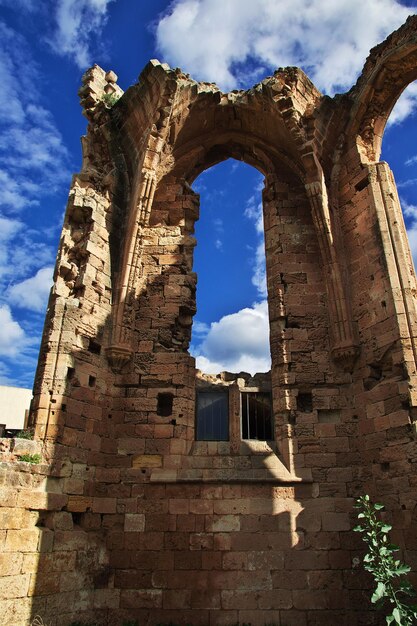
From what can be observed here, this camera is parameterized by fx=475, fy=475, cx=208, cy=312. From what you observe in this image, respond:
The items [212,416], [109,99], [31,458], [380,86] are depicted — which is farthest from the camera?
[109,99]

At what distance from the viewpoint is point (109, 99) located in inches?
408

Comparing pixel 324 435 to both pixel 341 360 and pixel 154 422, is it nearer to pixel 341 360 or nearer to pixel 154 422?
pixel 341 360

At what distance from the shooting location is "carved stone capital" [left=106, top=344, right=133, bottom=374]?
8225 mm

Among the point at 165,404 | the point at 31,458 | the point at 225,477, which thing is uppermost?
the point at 165,404

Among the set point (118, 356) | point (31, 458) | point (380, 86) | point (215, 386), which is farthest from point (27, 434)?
point (380, 86)

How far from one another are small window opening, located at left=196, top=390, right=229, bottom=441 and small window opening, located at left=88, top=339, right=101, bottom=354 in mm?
1982

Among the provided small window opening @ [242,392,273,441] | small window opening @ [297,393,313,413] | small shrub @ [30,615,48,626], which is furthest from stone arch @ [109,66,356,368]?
small shrub @ [30,615,48,626]

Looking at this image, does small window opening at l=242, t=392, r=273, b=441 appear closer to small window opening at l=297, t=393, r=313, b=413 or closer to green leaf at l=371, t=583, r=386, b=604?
small window opening at l=297, t=393, r=313, b=413

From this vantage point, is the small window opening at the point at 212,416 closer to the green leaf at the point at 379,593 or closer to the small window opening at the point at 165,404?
the small window opening at the point at 165,404

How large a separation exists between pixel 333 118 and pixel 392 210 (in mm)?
2570

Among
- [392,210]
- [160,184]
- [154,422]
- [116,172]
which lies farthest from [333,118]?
[154,422]

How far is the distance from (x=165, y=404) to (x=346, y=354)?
10.7 feet

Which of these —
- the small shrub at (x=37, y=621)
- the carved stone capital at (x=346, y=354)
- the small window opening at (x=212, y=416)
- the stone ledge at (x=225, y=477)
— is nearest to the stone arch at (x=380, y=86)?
the carved stone capital at (x=346, y=354)

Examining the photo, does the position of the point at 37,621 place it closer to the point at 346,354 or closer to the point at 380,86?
the point at 346,354
